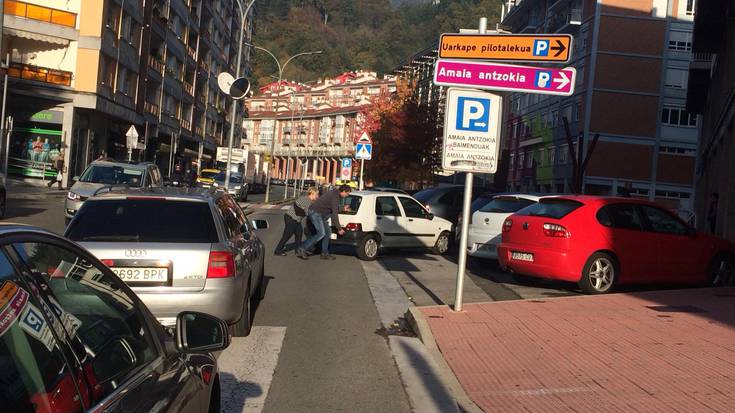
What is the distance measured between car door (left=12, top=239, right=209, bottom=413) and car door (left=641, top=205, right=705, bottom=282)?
33.8 ft

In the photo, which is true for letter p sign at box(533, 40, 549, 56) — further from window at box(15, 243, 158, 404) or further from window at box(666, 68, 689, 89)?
window at box(666, 68, 689, 89)

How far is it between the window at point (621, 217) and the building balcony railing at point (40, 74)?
3163cm

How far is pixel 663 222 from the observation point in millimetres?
12406

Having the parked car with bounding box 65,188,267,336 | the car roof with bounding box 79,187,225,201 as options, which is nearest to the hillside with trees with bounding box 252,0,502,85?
the car roof with bounding box 79,187,225,201

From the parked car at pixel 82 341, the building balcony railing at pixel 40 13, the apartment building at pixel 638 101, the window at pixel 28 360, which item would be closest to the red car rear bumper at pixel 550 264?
the parked car at pixel 82 341

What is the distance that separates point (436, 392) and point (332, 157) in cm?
11174

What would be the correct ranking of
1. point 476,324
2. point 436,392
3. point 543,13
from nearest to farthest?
1. point 436,392
2. point 476,324
3. point 543,13

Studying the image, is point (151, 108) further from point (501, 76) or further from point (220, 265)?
point (220, 265)

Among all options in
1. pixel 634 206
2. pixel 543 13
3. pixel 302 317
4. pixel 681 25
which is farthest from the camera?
pixel 543 13

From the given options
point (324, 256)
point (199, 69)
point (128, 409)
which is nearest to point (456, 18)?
point (199, 69)

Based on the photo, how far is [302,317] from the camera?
960 centimetres

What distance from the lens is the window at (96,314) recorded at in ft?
8.11

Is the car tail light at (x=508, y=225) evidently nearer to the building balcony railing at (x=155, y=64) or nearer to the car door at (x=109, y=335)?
the car door at (x=109, y=335)

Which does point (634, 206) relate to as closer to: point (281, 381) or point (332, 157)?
point (281, 381)
